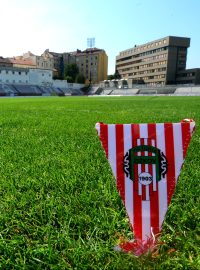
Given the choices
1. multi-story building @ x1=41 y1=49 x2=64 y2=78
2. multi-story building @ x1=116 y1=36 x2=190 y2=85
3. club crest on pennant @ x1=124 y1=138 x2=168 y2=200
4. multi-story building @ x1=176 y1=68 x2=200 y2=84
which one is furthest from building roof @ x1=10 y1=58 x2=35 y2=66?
club crest on pennant @ x1=124 y1=138 x2=168 y2=200

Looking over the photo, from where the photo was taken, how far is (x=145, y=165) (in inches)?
63.7

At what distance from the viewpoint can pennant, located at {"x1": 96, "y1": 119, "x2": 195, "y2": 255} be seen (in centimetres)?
162

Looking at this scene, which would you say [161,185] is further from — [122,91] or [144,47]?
[144,47]

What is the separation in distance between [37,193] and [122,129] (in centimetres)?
114

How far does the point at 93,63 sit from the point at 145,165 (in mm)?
131368

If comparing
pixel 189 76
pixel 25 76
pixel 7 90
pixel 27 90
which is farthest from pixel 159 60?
pixel 7 90

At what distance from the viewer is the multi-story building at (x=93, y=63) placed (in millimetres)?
128875

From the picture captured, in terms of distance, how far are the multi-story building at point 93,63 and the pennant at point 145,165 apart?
127762 mm

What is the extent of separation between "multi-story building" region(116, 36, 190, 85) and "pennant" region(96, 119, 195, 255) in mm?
104198

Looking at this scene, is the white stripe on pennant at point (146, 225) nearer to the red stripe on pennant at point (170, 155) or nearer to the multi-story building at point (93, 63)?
the red stripe on pennant at point (170, 155)

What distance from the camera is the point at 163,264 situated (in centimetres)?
148

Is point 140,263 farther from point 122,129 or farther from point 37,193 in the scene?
point 37,193

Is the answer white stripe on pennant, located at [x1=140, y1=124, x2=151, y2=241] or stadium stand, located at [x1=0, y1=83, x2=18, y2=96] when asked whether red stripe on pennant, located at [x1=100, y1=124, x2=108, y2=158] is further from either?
stadium stand, located at [x1=0, y1=83, x2=18, y2=96]

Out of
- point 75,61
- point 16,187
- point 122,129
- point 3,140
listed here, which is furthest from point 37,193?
point 75,61
